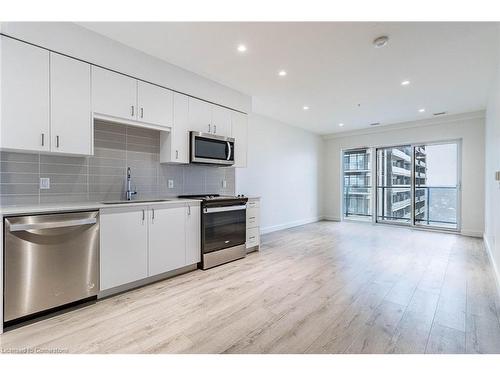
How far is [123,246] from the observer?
98.0 inches

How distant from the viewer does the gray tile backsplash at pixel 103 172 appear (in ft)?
7.51

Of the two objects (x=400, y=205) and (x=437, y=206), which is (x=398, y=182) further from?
(x=437, y=206)

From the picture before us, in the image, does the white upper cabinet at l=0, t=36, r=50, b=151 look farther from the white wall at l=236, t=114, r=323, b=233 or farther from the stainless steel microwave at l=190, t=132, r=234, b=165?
the white wall at l=236, t=114, r=323, b=233

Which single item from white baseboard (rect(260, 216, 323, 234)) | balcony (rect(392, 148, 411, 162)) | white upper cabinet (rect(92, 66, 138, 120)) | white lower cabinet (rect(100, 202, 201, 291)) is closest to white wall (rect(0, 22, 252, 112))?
white upper cabinet (rect(92, 66, 138, 120))

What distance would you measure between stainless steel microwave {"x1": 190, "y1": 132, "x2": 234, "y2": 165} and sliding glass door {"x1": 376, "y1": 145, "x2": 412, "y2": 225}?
4831mm

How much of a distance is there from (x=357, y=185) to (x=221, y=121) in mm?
5084

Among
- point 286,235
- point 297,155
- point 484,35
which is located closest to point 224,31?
point 484,35

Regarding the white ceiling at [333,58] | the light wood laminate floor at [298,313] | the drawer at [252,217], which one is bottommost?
the light wood laminate floor at [298,313]

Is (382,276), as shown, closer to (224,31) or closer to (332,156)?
(224,31)

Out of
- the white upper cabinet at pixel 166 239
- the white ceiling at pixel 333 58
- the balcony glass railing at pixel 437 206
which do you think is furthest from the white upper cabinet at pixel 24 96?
the balcony glass railing at pixel 437 206

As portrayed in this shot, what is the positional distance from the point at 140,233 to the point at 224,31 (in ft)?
7.27

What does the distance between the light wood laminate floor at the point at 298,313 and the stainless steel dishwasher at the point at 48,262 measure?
0.16 meters

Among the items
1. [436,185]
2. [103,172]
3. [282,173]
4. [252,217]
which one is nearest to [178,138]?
[103,172]

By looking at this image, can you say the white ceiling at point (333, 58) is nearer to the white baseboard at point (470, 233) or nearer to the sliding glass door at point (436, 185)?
the sliding glass door at point (436, 185)
